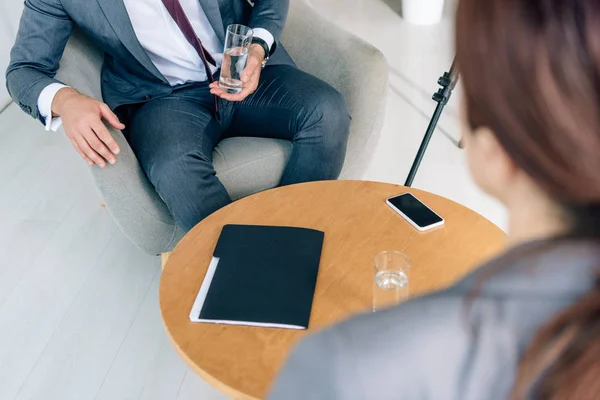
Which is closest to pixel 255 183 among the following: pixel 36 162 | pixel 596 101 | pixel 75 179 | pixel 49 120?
pixel 49 120

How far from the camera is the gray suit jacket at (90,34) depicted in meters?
1.59

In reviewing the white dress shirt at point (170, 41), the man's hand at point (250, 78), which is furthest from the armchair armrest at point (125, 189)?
the man's hand at point (250, 78)

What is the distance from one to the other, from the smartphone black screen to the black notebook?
193 mm

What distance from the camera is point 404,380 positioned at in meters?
0.51

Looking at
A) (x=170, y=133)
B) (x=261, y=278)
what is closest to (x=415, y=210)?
(x=261, y=278)

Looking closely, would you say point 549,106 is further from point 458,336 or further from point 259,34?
point 259,34

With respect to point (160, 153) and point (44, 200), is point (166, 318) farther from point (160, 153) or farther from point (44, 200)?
point (44, 200)

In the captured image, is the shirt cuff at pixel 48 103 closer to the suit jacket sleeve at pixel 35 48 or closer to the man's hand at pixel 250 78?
the suit jacket sleeve at pixel 35 48

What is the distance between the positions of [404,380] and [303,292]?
0.65 meters

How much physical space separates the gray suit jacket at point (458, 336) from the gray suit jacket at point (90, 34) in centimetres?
128

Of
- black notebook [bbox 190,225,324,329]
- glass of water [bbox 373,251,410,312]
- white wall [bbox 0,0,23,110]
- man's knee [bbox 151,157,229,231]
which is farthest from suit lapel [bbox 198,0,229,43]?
white wall [bbox 0,0,23,110]

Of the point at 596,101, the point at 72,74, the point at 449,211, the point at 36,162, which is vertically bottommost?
the point at 36,162

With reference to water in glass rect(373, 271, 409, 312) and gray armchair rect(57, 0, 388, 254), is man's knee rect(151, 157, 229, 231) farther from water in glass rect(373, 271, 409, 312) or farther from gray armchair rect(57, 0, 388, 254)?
water in glass rect(373, 271, 409, 312)

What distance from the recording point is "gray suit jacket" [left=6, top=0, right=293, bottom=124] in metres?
1.59
